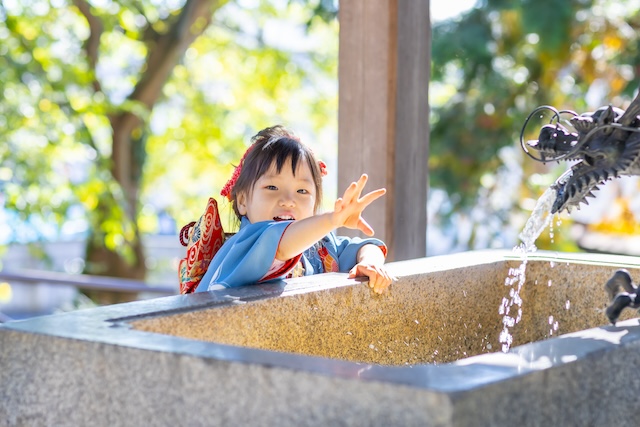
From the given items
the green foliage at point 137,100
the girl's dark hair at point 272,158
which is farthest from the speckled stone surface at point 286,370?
the green foliage at point 137,100

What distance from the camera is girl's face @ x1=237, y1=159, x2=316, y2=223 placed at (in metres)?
2.27

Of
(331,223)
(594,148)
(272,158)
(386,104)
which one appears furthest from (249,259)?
(386,104)

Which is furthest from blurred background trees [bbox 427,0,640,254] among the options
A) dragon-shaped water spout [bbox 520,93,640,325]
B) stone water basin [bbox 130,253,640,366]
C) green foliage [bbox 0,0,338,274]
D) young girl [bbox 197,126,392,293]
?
dragon-shaped water spout [bbox 520,93,640,325]

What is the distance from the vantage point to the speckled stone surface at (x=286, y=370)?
3.81 ft

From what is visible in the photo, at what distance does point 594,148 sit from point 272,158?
83 centimetres

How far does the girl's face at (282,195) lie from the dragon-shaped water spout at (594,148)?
653 millimetres

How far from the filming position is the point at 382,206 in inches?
117

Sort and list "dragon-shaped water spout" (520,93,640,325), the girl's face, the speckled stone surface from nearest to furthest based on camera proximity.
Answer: the speckled stone surface → "dragon-shaped water spout" (520,93,640,325) → the girl's face

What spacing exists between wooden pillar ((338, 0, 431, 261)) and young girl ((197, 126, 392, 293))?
53 cm

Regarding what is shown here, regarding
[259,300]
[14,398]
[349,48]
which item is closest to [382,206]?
[349,48]

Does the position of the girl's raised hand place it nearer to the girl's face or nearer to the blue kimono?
the blue kimono

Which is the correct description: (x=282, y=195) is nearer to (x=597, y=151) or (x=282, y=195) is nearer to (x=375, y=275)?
(x=375, y=275)

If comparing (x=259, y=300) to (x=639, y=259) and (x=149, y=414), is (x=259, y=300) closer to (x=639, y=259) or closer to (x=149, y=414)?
(x=149, y=414)

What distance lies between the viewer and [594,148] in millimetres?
1744
